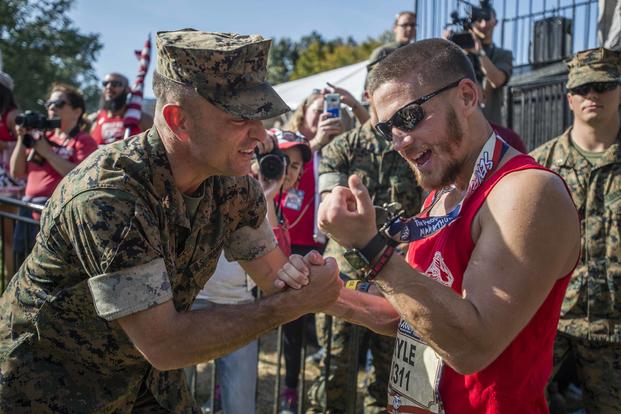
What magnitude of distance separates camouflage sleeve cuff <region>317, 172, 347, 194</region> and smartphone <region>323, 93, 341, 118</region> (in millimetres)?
857

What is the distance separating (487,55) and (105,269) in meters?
4.97

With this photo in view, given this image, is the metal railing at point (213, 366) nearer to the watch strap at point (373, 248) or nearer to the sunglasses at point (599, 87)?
the watch strap at point (373, 248)

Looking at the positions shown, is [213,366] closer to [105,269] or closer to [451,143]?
[105,269]

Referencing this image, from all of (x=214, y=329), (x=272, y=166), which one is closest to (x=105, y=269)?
(x=214, y=329)

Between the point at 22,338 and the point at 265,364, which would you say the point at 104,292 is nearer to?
the point at 22,338

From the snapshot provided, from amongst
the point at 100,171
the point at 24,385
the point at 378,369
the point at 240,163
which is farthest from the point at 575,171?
the point at 24,385

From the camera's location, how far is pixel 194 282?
270 centimetres

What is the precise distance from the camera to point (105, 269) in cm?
218

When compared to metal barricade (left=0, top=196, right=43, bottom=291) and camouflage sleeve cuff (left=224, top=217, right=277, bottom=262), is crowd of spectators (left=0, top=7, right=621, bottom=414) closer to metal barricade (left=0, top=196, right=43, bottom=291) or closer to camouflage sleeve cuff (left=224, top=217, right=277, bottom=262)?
metal barricade (left=0, top=196, right=43, bottom=291)

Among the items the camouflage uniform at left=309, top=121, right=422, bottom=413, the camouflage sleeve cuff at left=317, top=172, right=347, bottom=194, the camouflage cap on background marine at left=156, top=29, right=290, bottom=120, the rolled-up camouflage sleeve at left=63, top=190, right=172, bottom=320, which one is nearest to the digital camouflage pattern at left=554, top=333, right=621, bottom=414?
the camouflage uniform at left=309, top=121, right=422, bottom=413

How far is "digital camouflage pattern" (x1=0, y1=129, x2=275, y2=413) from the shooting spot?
2.18 m

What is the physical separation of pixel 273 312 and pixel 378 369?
262cm

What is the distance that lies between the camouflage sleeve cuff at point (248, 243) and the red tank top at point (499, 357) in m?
0.84

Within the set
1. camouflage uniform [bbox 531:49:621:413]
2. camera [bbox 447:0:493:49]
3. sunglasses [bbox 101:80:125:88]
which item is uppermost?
camera [bbox 447:0:493:49]
